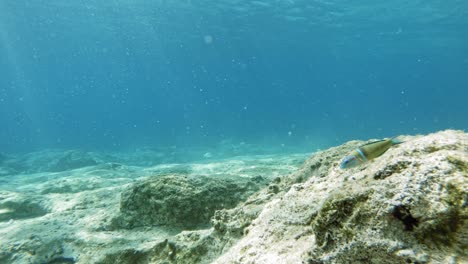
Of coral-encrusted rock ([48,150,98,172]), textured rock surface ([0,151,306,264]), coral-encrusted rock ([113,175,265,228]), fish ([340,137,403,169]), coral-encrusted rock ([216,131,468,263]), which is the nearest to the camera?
coral-encrusted rock ([216,131,468,263])

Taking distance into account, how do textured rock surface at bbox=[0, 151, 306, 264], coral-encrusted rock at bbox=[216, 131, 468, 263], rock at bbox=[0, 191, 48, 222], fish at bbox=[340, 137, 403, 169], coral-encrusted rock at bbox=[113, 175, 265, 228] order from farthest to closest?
rock at bbox=[0, 191, 48, 222], coral-encrusted rock at bbox=[113, 175, 265, 228], textured rock surface at bbox=[0, 151, 306, 264], fish at bbox=[340, 137, 403, 169], coral-encrusted rock at bbox=[216, 131, 468, 263]

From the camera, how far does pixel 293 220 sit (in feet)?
6.51

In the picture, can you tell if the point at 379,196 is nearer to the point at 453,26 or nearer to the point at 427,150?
the point at 427,150

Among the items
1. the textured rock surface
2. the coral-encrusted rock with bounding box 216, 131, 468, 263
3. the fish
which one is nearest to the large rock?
the coral-encrusted rock with bounding box 216, 131, 468, 263

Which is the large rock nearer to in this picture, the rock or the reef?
the reef

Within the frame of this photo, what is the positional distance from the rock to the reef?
9.2 inches

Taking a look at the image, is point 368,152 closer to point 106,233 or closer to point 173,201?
point 173,201

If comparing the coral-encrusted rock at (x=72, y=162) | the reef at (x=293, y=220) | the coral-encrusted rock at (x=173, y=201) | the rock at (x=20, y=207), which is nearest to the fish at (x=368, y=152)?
the reef at (x=293, y=220)

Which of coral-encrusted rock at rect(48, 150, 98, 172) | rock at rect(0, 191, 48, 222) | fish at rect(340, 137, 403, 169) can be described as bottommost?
fish at rect(340, 137, 403, 169)

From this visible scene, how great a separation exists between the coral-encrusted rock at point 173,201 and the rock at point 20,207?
2948 millimetres

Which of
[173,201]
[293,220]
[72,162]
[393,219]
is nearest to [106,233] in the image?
[173,201]

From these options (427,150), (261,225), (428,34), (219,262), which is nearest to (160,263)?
(219,262)

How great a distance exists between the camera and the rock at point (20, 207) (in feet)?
19.4

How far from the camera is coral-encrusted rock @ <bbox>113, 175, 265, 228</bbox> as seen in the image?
4.09m
